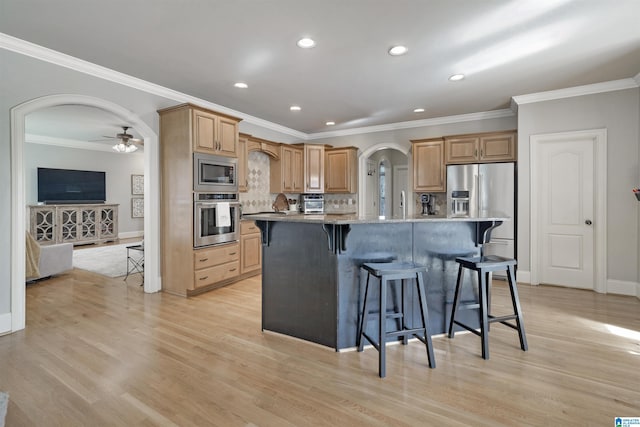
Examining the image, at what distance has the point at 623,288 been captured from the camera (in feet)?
13.5

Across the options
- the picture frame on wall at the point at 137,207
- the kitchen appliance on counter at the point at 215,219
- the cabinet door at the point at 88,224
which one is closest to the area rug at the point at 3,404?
the kitchen appliance on counter at the point at 215,219

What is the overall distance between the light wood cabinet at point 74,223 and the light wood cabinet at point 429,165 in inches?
314

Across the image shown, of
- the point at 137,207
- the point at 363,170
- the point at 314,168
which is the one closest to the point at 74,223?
the point at 137,207

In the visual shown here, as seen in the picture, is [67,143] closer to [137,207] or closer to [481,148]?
[137,207]

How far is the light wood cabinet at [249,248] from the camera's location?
4988 mm

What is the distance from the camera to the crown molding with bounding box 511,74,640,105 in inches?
157

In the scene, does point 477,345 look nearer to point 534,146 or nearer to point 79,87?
point 534,146

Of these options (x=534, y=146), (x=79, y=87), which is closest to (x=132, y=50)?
(x=79, y=87)

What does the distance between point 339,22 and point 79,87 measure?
2888 millimetres

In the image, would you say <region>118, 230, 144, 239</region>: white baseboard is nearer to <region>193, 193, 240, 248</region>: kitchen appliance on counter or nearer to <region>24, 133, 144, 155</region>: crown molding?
<region>24, 133, 144, 155</region>: crown molding

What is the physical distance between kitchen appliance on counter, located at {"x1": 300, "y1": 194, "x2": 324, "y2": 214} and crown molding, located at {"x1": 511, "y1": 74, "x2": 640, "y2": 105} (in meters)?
3.74

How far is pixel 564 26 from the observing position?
2703mm

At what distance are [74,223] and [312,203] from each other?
6.05m

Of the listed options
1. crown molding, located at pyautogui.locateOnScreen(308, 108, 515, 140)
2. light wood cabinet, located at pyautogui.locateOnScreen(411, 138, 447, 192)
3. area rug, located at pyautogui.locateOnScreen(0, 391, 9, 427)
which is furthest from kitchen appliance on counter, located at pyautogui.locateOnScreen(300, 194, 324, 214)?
area rug, located at pyautogui.locateOnScreen(0, 391, 9, 427)
